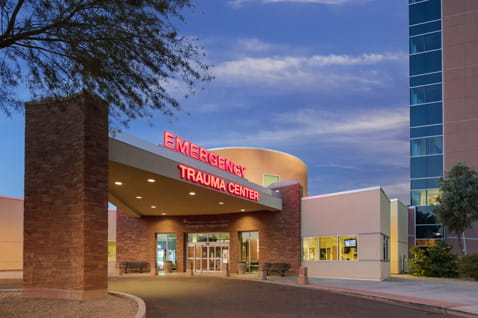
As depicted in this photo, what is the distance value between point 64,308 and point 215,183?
12.8m

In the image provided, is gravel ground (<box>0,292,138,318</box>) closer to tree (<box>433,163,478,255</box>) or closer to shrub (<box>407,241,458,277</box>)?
shrub (<box>407,241,458,277</box>)

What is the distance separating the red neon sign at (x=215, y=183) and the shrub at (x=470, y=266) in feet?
39.8

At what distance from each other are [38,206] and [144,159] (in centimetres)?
502

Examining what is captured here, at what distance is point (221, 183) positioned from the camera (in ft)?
82.5

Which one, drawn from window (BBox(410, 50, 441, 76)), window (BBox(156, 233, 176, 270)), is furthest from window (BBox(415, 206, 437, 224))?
window (BBox(156, 233, 176, 270))

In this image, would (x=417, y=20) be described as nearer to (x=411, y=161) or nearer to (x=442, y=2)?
(x=442, y=2)

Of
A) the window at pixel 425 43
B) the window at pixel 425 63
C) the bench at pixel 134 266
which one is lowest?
the bench at pixel 134 266

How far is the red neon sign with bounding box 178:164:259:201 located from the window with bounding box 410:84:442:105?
2280 cm

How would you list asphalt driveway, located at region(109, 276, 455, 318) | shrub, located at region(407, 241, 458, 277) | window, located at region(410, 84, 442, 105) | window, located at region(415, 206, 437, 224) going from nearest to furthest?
asphalt driveway, located at region(109, 276, 455, 318), shrub, located at region(407, 241, 458, 277), window, located at region(415, 206, 437, 224), window, located at region(410, 84, 442, 105)

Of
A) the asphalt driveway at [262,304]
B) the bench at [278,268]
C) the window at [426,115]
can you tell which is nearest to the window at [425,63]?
the window at [426,115]

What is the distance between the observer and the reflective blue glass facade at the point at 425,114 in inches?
1633

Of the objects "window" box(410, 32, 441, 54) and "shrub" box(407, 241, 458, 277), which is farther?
"window" box(410, 32, 441, 54)

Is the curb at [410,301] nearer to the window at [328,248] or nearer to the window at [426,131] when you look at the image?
the window at [328,248]

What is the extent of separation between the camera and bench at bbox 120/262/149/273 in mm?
33594
